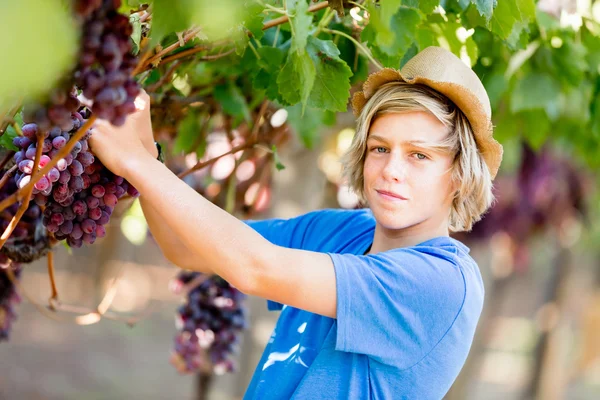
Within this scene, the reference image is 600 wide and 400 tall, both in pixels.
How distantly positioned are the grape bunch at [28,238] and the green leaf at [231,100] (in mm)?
624

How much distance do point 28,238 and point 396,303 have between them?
0.75 meters

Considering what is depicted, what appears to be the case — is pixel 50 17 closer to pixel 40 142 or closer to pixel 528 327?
pixel 40 142

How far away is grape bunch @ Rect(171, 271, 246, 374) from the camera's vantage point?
2.46 metres

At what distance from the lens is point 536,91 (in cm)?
207

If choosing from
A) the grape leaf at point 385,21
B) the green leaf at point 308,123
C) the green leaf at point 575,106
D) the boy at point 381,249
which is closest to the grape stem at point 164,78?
the boy at point 381,249

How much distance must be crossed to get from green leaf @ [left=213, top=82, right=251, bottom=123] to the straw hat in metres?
0.46

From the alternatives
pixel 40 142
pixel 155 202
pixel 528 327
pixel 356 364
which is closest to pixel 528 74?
pixel 356 364

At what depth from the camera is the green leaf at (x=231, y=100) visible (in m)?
1.90

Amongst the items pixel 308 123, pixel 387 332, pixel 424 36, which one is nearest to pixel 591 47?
pixel 424 36

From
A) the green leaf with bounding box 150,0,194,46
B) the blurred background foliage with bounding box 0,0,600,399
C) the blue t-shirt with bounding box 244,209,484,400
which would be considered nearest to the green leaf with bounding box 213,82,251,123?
the blurred background foliage with bounding box 0,0,600,399

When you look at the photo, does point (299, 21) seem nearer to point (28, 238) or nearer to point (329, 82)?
point (329, 82)

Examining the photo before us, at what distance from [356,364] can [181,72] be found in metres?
0.82

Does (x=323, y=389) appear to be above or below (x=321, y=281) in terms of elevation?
below

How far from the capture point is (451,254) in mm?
1409
